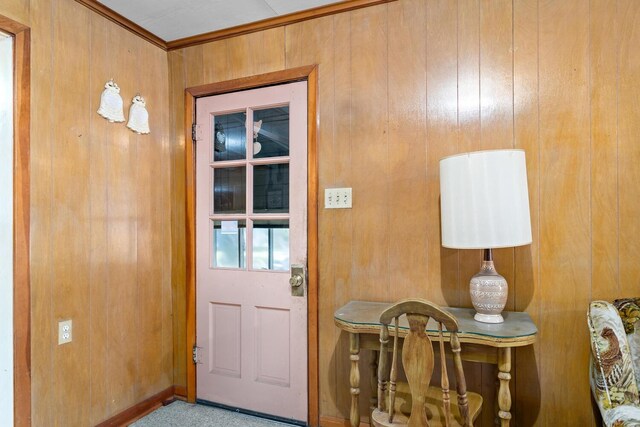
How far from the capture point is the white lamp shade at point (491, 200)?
55.2 inches

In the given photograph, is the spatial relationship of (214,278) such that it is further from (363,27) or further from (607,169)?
(607,169)

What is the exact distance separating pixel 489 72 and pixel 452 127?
32 centimetres

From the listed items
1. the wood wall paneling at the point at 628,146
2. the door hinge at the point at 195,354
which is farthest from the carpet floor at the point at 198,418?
the wood wall paneling at the point at 628,146

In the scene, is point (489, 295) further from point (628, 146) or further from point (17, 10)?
point (17, 10)

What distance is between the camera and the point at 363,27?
6.59 ft

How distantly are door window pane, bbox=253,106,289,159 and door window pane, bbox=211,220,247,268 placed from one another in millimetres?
486

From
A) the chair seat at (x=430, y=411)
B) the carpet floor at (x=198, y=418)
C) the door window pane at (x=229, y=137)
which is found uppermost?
the door window pane at (x=229, y=137)

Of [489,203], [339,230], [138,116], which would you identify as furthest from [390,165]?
[138,116]

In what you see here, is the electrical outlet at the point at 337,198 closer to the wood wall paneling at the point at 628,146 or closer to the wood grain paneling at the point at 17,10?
the wood wall paneling at the point at 628,146

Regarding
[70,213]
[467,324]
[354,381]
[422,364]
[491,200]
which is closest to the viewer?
[422,364]

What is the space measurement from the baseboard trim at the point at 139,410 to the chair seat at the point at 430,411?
1.57 metres

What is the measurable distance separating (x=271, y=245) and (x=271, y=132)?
0.72 metres

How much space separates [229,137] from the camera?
2.36 m

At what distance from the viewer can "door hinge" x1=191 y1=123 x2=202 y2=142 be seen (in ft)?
7.86
